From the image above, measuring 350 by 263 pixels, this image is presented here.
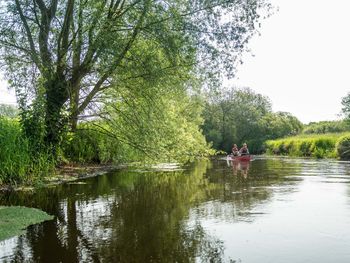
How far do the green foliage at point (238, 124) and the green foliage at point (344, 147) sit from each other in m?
35.0

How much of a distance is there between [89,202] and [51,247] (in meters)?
5.60

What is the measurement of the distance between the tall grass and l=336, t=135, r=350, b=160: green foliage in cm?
3217

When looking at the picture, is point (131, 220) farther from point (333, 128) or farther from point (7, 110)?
point (333, 128)

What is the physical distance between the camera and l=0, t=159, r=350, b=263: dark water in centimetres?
752


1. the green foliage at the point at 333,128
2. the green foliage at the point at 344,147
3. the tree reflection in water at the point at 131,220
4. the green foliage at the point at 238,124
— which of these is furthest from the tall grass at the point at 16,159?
the green foliage at the point at 238,124

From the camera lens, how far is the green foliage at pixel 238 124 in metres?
80.4

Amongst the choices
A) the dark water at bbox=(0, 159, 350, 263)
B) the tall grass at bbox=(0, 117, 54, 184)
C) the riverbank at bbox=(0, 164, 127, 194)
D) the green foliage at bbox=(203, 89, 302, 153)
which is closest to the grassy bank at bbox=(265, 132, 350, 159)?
the green foliage at bbox=(203, 89, 302, 153)

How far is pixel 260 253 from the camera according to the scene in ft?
25.0

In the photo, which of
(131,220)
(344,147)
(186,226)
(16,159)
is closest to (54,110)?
(16,159)

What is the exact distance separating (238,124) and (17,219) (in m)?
75.6

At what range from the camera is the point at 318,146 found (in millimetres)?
49250

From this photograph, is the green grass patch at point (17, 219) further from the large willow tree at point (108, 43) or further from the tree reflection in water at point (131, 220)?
the large willow tree at point (108, 43)

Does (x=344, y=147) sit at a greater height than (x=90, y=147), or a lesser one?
lesser

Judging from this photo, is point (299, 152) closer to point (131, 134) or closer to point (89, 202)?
point (131, 134)
